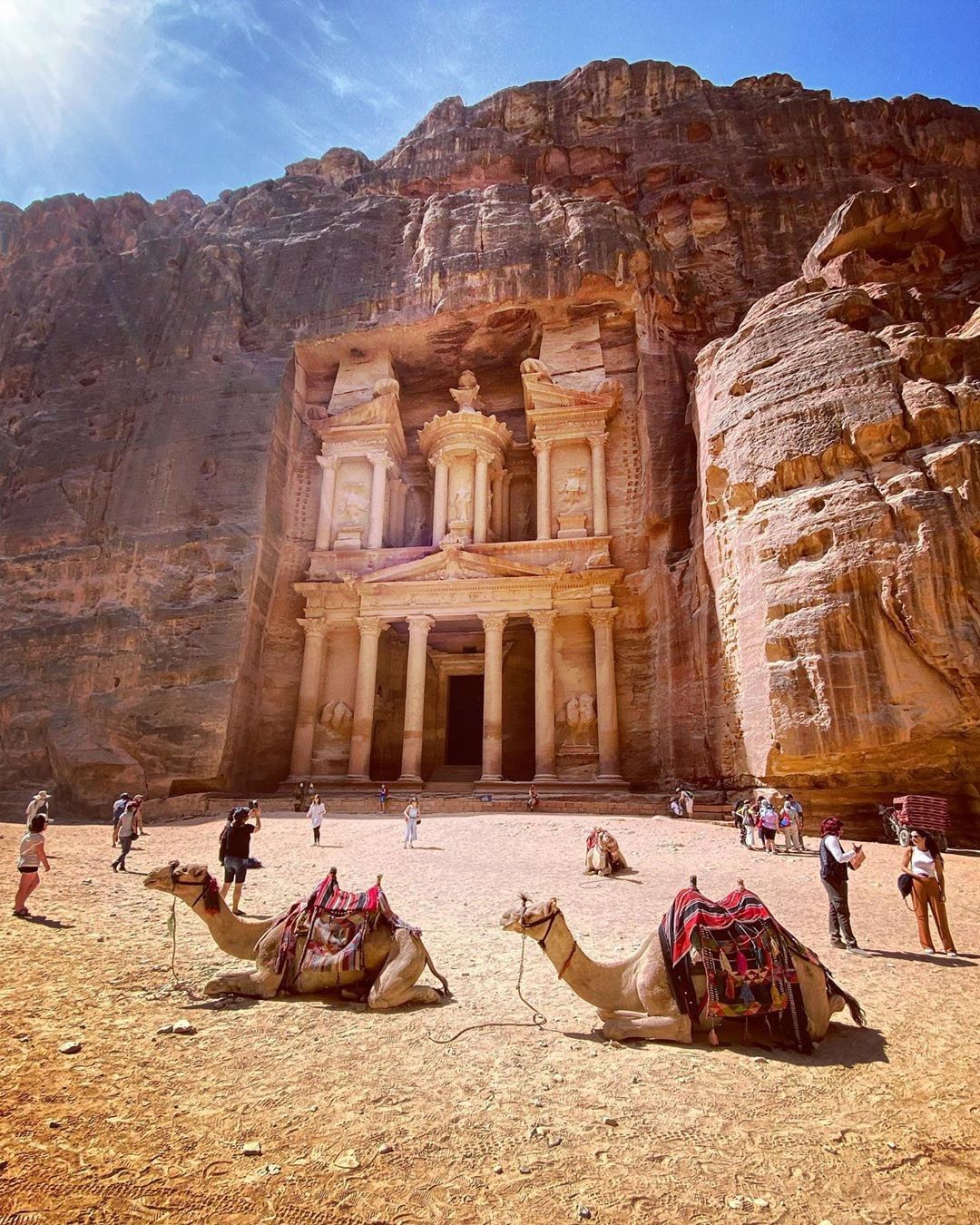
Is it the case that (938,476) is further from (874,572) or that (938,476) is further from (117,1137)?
(117,1137)

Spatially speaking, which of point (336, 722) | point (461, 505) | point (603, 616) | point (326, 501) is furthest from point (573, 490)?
point (336, 722)

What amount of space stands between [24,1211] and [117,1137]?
574 mm

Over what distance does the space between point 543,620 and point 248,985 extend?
19.2 metres

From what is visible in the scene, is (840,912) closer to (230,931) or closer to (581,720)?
(230,931)

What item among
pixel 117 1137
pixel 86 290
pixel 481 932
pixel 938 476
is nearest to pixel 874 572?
pixel 938 476

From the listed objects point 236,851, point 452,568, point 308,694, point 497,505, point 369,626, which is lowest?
point 236,851

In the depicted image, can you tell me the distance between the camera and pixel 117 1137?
3164 millimetres

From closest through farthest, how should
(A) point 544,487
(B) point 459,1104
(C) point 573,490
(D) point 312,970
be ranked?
(B) point 459,1104
(D) point 312,970
(C) point 573,490
(A) point 544,487

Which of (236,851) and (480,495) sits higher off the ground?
(480,495)

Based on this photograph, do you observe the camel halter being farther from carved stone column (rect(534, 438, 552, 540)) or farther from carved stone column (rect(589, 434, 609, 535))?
carved stone column (rect(534, 438, 552, 540))

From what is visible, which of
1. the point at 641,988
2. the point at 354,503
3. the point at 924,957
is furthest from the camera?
the point at 354,503

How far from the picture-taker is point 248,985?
5.19 metres

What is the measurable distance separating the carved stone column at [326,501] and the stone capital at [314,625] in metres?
3.31

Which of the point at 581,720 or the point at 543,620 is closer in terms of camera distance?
the point at 581,720
